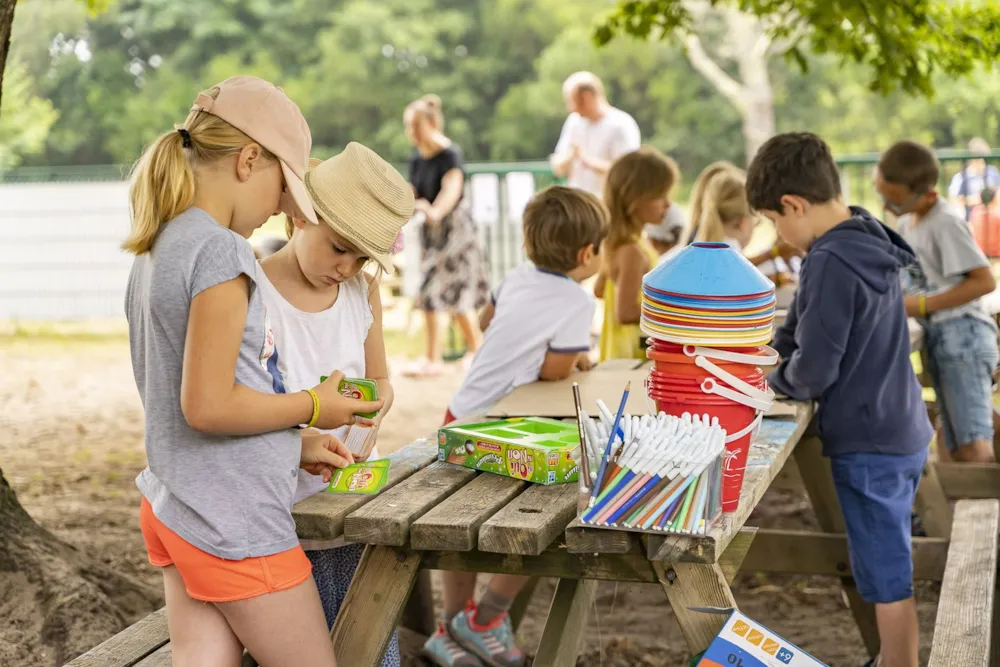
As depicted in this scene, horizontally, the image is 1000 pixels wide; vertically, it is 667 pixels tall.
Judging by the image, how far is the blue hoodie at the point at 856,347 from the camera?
2.94 meters

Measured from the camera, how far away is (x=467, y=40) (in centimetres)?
3550

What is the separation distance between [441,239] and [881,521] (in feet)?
19.9

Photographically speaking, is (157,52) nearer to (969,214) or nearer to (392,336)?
(392,336)

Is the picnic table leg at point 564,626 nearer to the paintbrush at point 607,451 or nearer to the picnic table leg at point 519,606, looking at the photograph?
the picnic table leg at point 519,606

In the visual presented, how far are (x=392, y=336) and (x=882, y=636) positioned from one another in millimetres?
8388

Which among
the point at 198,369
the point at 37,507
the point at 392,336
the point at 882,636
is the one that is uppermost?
the point at 198,369

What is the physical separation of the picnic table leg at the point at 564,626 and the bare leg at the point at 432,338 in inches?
230

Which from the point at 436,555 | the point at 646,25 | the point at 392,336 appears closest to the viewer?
the point at 436,555

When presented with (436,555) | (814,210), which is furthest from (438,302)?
(436,555)

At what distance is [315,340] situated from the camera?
2.44 metres

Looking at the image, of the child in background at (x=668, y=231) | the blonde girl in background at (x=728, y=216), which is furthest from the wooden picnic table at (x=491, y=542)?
the child in background at (x=668, y=231)

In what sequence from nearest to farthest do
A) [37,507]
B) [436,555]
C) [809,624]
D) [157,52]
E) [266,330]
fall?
1. [266,330]
2. [436,555]
3. [809,624]
4. [37,507]
5. [157,52]

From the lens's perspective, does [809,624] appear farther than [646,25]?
No

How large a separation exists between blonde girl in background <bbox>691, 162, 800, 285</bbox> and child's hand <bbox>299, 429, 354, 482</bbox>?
265 cm
